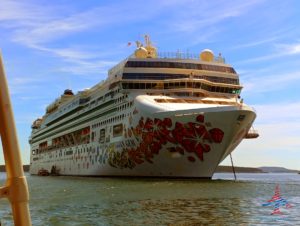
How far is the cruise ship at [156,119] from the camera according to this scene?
3809cm

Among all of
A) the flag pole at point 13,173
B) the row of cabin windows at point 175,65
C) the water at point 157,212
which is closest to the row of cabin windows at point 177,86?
the row of cabin windows at point 175,65

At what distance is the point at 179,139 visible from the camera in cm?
3806

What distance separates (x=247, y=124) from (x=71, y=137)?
34.5 m

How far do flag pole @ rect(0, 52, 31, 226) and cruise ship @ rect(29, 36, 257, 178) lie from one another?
34.5 metres

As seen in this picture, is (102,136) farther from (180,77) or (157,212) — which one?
(157,212)

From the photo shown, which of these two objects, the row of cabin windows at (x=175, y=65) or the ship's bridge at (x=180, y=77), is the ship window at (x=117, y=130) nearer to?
the ship's bridge at (x=180, y=77)

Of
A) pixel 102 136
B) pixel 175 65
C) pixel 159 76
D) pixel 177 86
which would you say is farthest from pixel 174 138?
pixel 102 136

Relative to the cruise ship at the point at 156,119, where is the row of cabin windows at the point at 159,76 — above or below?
above

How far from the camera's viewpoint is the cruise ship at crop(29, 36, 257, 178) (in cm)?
3809

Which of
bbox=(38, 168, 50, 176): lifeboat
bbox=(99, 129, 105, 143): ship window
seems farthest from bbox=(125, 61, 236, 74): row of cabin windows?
bbox=(38, 168, 50, 176): lifeboat

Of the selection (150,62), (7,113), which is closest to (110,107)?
(150,62)

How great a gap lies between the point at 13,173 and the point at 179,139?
3495 cm

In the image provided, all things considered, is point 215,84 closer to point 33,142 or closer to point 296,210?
point 296,210

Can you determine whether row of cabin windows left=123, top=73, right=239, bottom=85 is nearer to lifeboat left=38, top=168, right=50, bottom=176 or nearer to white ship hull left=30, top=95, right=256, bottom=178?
white ship hull left=30, top=95, right=256, bottom=178
